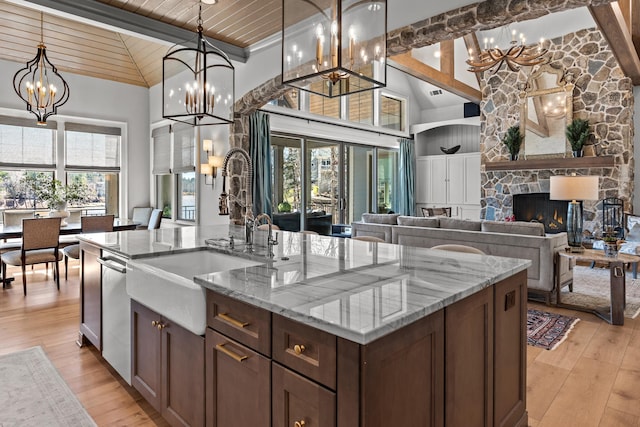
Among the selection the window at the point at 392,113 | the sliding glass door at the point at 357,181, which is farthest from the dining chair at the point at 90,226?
the window at the point at 392,113

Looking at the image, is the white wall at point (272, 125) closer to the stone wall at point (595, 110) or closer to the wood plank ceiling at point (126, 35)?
the wood plank ceiling at point (126, 35)

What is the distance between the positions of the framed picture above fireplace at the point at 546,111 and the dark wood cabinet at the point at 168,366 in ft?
25.5

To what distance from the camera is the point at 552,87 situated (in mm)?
Answer: 7461

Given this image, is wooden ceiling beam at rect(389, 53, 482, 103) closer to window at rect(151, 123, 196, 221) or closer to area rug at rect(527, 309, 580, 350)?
window at rect(151, 123, 196, 221)

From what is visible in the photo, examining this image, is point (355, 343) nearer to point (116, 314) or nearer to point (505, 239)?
point (116, 314)

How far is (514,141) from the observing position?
7809 millimetres

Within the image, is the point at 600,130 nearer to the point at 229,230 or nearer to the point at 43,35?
the point at 229,230

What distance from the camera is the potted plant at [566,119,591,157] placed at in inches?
274

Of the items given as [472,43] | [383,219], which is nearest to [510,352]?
[383,219]

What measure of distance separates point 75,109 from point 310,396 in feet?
Result: 25.1

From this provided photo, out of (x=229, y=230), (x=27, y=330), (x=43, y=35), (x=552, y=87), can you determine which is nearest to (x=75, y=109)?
(x=43, y=35)

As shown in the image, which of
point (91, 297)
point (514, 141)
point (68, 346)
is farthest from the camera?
point (514, 141)

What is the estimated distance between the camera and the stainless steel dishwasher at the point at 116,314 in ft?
7.82

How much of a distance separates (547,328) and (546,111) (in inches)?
217
